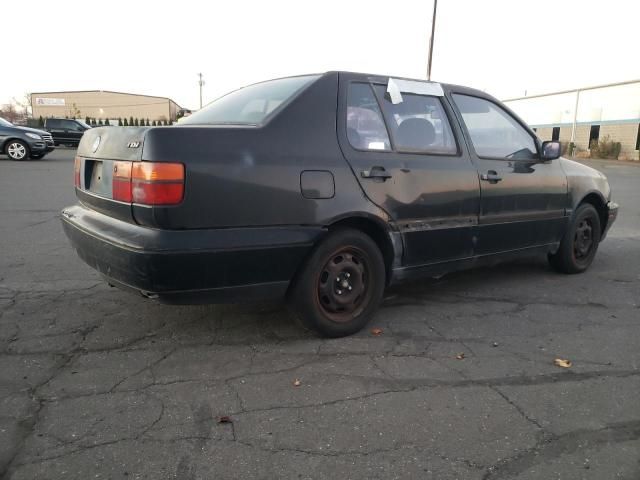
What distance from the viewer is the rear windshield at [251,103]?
337 centimetres

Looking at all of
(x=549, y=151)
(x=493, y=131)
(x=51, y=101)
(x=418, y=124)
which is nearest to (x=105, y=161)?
(x=418, y=124)

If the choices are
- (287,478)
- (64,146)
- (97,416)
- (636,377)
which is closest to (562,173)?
(636,377)

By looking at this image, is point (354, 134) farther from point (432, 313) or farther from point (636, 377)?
point (636, 377)

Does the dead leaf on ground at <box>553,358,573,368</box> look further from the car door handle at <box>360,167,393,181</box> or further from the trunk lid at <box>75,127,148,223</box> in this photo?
the trunk lid at <box>75,127,148,223</box>

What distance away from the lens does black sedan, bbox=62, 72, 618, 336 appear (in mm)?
2807

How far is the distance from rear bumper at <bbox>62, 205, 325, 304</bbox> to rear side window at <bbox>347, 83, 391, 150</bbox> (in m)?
0.70

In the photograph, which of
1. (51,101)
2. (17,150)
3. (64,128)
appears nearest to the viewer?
(17,150)

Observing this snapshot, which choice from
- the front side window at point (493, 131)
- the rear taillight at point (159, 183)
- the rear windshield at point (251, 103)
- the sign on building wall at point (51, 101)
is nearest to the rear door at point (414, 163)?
the front side window at point (493, 131)

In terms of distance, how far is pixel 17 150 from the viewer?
17.3 m

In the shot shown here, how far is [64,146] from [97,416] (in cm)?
3062

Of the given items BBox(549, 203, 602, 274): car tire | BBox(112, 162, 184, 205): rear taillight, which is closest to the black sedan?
BBox(112, 162, 184, 205): rear taillight

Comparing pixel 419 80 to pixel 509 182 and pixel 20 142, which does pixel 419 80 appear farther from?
pixel 20 142

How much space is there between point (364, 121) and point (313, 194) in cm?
72

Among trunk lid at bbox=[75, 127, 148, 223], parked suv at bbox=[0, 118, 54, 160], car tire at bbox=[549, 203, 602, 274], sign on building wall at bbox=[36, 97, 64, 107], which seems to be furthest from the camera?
sign on building wall at bbox=[36, 97, 64, 107]
